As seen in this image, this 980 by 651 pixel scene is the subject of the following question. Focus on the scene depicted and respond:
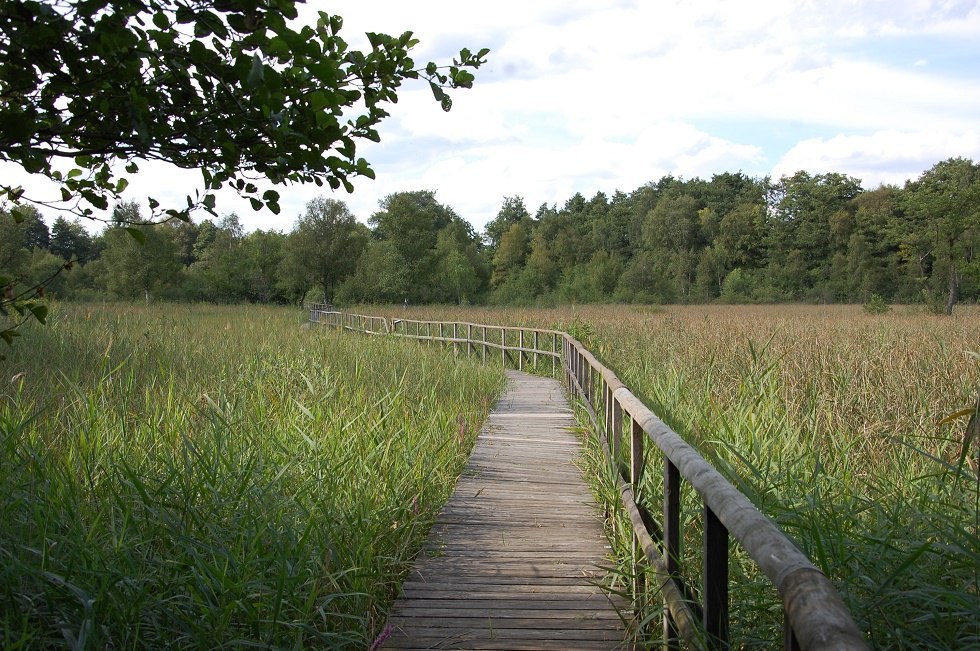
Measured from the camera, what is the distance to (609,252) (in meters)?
70.4

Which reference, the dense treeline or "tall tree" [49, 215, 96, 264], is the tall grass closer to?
the dense treeline

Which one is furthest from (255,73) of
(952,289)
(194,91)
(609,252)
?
(609,252)

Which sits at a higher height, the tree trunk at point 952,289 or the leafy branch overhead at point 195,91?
the leafy branch overhead at point 195,91

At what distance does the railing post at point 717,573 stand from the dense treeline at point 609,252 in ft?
105

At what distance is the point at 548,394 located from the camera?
10.4 metres

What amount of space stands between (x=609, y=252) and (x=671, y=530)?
227ft

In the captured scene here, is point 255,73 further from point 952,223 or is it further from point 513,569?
point 952,223

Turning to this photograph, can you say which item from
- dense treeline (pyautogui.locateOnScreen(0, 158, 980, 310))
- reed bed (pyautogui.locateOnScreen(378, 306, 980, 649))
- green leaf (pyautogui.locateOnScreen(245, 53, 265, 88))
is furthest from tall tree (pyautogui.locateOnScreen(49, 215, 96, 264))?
green leaf (pyautogui.locateOnScreen(245, 53, 265, 88))

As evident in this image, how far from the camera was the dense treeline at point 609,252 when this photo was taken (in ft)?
140

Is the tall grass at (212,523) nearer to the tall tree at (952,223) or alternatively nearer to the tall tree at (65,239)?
the tall tree at (952,223)

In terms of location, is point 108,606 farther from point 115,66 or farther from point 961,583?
point 961,583

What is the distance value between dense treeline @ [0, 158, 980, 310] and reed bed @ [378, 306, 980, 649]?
26347 mm

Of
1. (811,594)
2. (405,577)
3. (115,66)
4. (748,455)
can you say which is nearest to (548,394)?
(748,455)

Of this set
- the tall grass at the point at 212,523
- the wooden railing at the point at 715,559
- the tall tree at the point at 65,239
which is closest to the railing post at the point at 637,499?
the wooden railing at the point at 715,559
